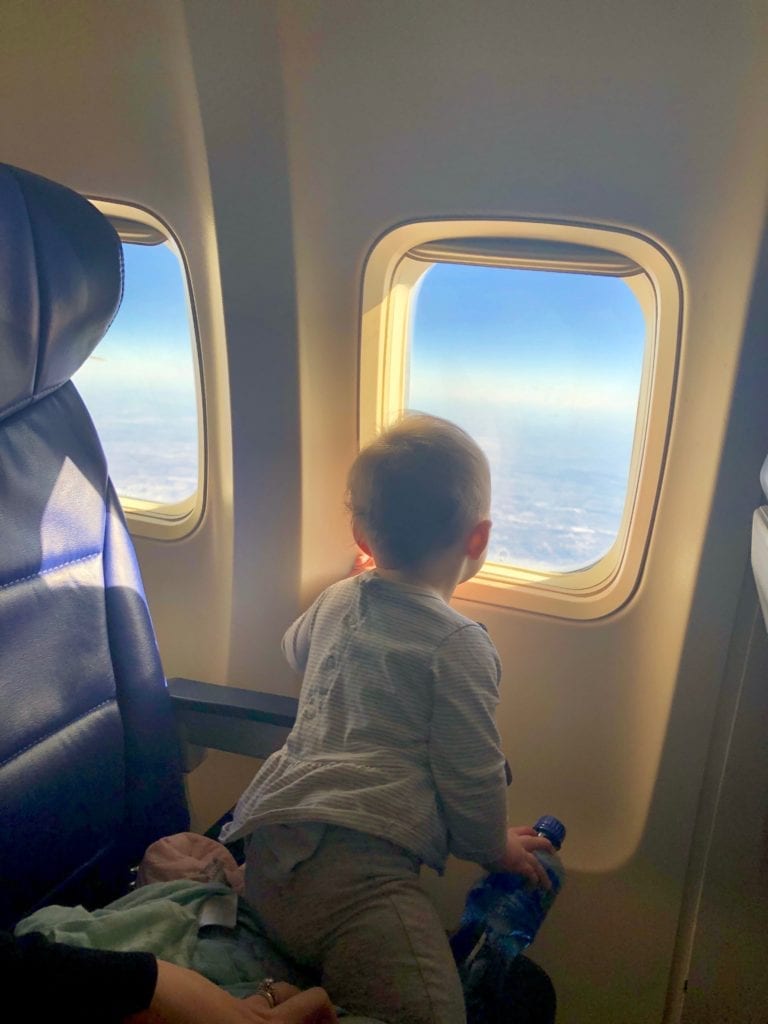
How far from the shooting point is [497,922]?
1271mm

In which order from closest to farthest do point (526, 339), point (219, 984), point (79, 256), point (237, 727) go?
1. point (219, 984)
2. point (79, 256)
3. point (237, 727)
4. point (526, 339)

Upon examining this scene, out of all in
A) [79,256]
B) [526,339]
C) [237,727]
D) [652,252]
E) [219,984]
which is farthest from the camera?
[526,339]

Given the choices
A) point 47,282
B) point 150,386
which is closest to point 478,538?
point 47,282

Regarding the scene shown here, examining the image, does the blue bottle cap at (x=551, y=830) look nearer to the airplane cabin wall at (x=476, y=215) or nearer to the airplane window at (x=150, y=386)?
the airplane cabin wall at (x=476, y=215)

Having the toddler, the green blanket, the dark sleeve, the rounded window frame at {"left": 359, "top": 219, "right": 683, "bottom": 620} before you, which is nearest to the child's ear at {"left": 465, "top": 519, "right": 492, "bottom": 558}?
the toddler

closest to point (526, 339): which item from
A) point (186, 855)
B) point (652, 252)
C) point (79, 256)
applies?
point (652, 252)

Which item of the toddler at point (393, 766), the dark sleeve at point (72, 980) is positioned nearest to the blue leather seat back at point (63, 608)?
the toddler at point (393, 766)

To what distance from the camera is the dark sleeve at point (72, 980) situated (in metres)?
0.81

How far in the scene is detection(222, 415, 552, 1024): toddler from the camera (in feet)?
3.61

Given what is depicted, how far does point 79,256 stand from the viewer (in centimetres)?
120

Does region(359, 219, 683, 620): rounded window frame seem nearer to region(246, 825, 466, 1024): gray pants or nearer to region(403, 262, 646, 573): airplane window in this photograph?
region(403, 262, 646, 573): airplane window

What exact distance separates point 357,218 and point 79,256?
0.57m

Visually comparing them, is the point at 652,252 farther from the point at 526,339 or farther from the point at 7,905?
the point at 7,905

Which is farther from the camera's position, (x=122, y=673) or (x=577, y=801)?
(x=577, y=801)
